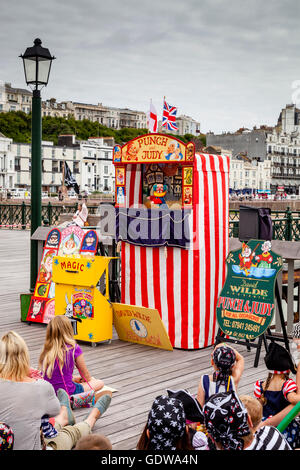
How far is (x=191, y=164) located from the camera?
20.9 ft

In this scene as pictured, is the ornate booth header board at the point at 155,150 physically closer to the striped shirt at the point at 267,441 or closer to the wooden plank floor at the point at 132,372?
the wooden plank floor at the point at 132,372

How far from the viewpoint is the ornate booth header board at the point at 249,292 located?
5941 mm

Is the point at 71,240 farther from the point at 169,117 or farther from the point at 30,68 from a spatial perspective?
the point at 30,68

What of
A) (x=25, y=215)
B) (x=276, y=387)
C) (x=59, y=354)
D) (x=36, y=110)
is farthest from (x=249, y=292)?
(x=25, y=215)

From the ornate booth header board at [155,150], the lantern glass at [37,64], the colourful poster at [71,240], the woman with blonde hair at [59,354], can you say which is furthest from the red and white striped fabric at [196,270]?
the lantern glass at [37,64]

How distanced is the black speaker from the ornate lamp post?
3.08 meters

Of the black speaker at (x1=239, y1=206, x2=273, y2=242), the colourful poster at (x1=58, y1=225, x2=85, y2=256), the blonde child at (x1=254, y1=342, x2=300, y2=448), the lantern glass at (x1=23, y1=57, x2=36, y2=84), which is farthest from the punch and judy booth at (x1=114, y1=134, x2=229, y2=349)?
the blonde child at (x1=254, y1=342, x2=300, y2=448)

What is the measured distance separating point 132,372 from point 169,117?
3.09 m

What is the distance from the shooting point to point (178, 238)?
645cm

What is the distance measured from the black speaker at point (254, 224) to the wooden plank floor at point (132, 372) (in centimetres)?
128

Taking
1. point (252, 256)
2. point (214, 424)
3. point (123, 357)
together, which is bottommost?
point (123, 357)

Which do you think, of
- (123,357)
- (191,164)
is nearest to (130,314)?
(123,357)
